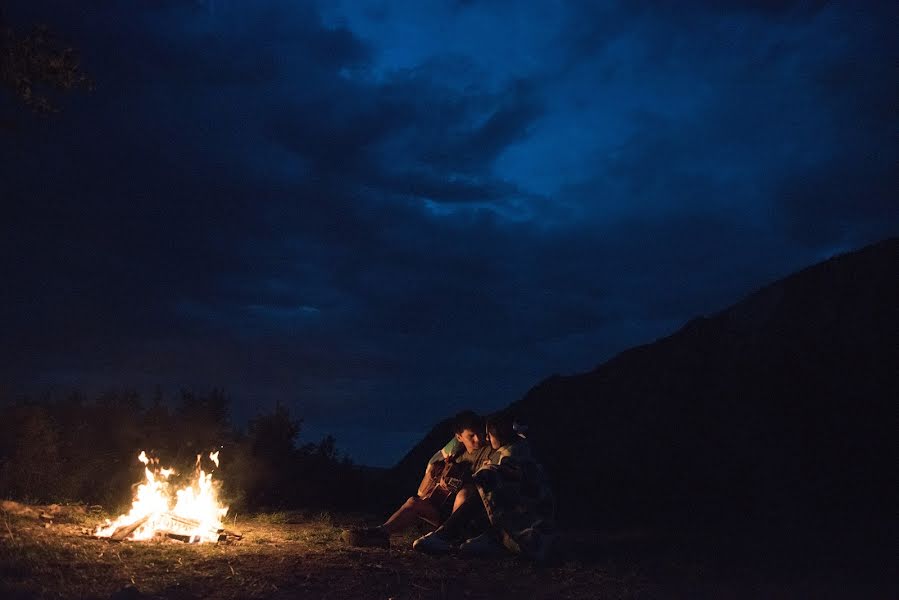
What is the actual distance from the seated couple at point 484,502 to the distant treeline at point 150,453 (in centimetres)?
499

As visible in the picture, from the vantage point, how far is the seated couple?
809 centimetres

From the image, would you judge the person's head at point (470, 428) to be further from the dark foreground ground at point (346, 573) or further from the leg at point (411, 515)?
the dark foreground ground at point (346, 573)

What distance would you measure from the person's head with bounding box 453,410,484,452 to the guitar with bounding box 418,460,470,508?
348 mm

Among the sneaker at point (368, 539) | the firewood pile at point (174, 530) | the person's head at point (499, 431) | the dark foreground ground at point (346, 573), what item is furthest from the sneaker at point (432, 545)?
the firewood pile at point (174, 530)

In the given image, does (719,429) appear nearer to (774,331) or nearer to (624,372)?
(774,331)

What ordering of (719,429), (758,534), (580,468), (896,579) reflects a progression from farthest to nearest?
1. (580,468)
2. (719,429)
3. (758,534)
4. (896,579)

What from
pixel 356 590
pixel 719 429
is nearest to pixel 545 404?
pixel 719 429

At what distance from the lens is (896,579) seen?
24.1 ft

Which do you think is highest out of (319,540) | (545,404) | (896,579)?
(545,404)

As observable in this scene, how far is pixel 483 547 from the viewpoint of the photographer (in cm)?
811

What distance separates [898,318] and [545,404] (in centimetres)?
894

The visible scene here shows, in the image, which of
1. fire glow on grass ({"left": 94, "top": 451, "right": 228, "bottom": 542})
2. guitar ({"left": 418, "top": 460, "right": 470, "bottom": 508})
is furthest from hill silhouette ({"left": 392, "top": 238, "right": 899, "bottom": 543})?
fire glow on grass ({"left": 94, "top": 451, "right": 228, "bottom": 542})

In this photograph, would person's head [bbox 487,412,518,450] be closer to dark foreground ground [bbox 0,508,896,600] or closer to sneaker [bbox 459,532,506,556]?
sneaker [bbox 459,532,506,556]

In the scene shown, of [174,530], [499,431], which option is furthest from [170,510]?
[499,431]
